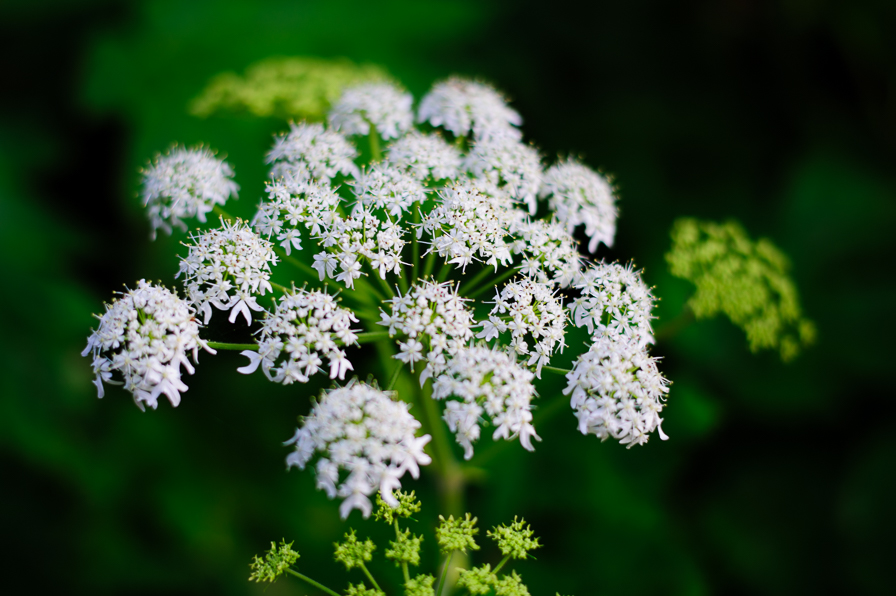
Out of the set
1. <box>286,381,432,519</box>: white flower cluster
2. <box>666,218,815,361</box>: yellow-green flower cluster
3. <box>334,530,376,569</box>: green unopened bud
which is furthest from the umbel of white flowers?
<box>666,218,815,361</box>: yellow-green flower cluster

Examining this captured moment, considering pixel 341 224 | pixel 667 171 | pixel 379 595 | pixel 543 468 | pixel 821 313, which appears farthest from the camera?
pixel 667 171

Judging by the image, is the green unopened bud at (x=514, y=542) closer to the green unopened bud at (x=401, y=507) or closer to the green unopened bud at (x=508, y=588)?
the green unopened bud at (x=508, y=588)

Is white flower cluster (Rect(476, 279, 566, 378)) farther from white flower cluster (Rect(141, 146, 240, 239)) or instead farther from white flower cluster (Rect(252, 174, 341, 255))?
white flower cluster (Rect(141, 146, 240, 239))

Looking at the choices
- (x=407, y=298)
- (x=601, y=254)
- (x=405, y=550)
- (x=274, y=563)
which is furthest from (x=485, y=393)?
(x=601, y=254)

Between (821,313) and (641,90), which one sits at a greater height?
(641,90)

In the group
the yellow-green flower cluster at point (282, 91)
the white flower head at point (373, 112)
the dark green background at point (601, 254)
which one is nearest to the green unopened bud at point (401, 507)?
the dark green background at point (601, 254)

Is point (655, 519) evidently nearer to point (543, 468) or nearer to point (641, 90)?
point (543, 468)

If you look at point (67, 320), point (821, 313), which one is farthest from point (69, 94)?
point (821, 313)
